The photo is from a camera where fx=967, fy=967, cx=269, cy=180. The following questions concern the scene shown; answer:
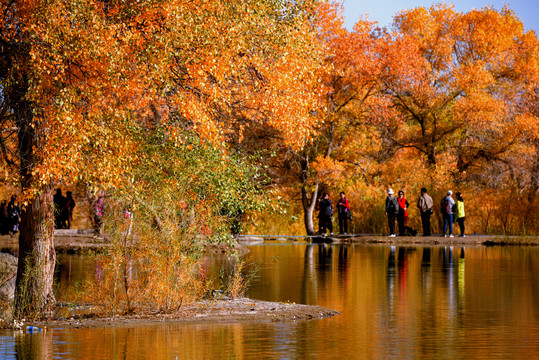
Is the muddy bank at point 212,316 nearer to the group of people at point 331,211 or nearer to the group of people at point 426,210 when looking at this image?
the group of people at point 426,210

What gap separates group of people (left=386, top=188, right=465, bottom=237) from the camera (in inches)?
1663

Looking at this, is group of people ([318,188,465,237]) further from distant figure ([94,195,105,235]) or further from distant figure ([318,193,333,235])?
distant figure ([94,195,105,235])

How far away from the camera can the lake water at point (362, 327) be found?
38.9 feet

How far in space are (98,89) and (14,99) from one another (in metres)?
2.16

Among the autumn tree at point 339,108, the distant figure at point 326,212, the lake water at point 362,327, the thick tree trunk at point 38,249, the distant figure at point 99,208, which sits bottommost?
the lake water at point 362,327

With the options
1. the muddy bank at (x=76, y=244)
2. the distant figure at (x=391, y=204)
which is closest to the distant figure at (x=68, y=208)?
the muddy bank at (x=76, y=244)

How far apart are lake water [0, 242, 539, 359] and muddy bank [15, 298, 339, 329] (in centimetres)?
46

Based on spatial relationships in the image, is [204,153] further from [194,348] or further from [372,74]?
[372,74]

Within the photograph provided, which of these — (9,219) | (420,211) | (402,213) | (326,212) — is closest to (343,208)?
(326,212)

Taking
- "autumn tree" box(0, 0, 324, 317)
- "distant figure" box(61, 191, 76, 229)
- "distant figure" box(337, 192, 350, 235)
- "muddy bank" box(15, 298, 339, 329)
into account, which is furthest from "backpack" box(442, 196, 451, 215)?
"muddy bank" box(15, 298, 339, 329)

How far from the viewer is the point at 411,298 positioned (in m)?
19.1

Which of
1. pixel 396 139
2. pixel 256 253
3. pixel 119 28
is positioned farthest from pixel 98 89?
pixel 396 139

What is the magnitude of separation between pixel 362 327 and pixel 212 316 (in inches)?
96.6

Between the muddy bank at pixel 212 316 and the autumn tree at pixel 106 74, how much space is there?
1.23 m
